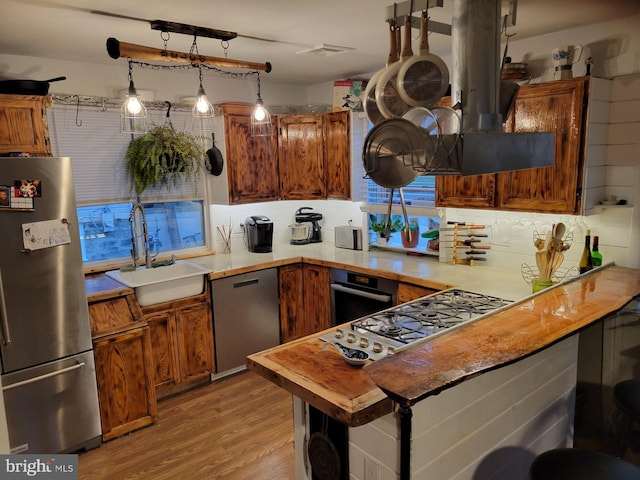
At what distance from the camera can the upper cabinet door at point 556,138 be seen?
2791 millimetres

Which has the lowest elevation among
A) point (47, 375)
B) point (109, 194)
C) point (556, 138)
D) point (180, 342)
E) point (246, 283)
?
point (180, 342)

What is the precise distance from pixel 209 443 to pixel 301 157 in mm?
2511

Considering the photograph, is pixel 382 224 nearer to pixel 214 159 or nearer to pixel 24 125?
pixel 214 159

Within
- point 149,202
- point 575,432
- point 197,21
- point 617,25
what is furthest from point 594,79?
point 149,202

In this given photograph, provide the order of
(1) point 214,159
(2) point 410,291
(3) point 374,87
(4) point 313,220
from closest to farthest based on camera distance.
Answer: (3) point 374,87 → (2) point 410,291 → (1) point 214,159 → (4) point 313,220

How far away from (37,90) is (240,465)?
2.58 metres

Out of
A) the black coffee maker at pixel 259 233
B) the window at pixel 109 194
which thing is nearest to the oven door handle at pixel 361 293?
the black coffee maker at pixel 259 233

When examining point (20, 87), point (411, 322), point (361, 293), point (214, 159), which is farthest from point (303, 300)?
point (20, 87)

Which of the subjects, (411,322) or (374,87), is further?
(411,322)

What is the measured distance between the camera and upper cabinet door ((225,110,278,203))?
13.5 ft

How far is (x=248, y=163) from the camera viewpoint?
4.23 metres

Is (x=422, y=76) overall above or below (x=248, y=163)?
above

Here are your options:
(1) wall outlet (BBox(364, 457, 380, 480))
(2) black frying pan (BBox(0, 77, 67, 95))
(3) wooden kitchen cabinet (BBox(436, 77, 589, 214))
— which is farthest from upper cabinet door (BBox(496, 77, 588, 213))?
(2) black frying pan (BBox(0, 77, 67, 95))

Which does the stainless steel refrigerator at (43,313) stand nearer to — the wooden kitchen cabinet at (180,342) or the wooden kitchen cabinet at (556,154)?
the wooden kitchen cabinet at (180,342)
